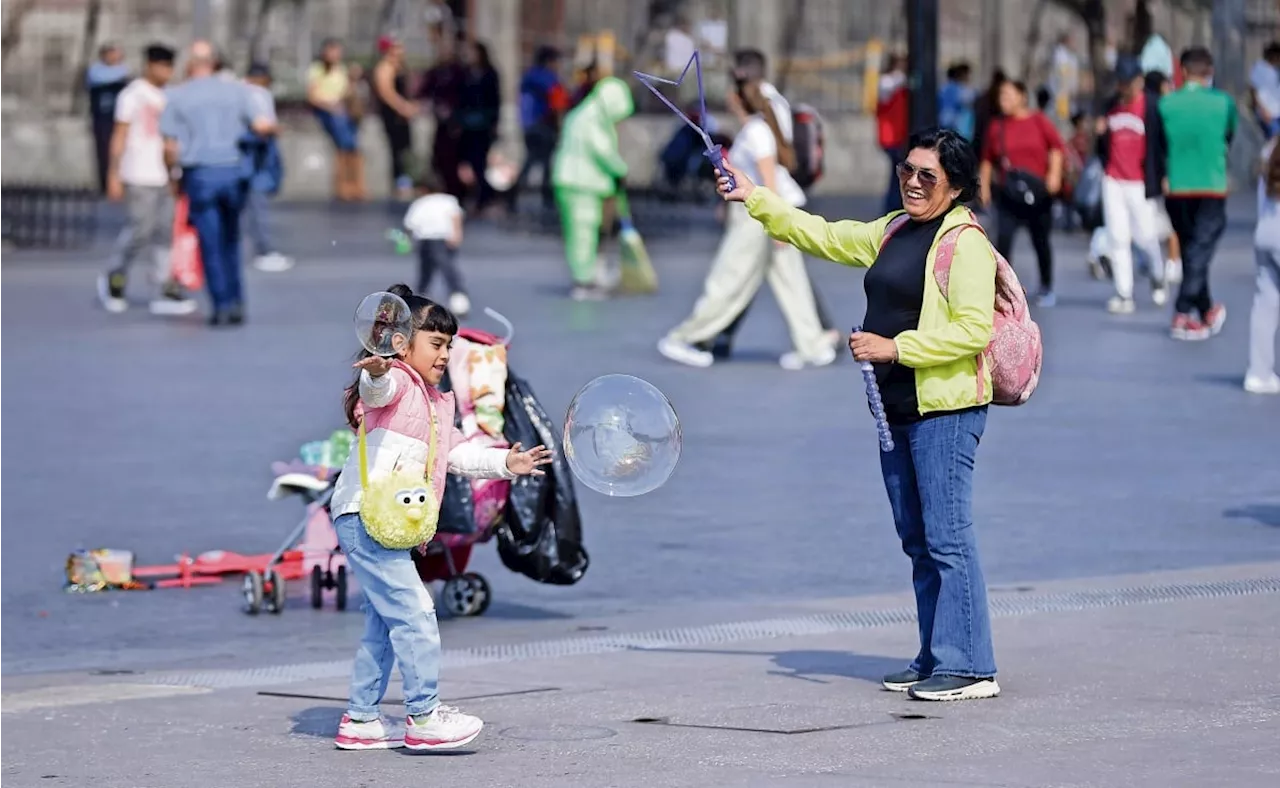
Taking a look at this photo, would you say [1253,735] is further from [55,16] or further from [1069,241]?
[55,16]

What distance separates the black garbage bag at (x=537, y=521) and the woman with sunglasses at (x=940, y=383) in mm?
1623

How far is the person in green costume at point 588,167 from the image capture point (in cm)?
1983

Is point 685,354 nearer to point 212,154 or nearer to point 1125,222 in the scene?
point 212,154

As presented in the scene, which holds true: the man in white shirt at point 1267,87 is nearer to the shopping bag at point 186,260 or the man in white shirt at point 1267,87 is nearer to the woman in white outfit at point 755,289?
the woman in white outfit at point 755,289

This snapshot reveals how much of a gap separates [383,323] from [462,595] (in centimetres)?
260

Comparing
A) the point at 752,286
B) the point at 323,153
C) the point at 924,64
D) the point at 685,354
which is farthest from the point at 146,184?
the point at 323,153

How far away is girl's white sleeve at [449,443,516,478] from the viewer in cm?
689

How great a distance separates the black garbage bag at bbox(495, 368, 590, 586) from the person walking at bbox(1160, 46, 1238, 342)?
911 cm

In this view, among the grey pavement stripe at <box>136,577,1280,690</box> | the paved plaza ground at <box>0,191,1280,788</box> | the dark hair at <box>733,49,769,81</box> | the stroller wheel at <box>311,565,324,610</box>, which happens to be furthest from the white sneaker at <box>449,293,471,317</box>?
the grey pavement stripe at <box>136,577,1280,690</box>

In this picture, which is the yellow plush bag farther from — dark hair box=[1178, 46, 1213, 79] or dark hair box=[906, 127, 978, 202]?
dark hair box=[1178, 46, 1213, 79]

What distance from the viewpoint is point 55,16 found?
33.2 meters

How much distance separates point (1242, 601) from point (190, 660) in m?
3.46

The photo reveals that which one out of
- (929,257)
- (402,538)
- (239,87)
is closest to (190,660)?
(402,538)

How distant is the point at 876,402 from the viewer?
7262mm
